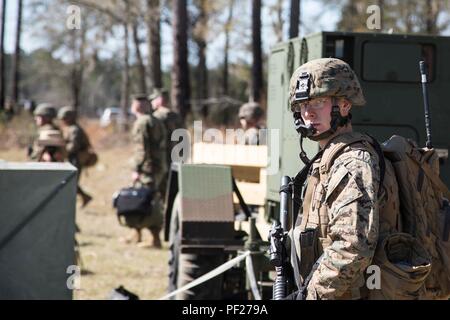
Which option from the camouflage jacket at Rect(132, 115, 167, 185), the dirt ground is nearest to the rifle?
the dirt ground

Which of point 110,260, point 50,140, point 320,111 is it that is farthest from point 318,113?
point 50,140

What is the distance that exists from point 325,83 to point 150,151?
7.54 m

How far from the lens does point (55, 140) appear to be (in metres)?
10.7

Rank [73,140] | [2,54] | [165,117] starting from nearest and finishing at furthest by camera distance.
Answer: [165,117] → [73,140] → [2,54]

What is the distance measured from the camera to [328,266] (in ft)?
11.5

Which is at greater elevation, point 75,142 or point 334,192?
point 334,192

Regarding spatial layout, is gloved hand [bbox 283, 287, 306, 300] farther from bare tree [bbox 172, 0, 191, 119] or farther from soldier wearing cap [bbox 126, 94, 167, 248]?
bare tree [bbox 172, 0, 191, 119]

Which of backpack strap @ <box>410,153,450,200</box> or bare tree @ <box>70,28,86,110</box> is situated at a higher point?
bare tree @ <box>70,28,86,110</box>

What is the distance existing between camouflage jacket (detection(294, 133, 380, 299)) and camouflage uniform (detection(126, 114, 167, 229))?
7332 mm

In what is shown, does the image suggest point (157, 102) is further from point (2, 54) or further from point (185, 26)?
point (2, 54)

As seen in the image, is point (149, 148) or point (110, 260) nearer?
point (110, 260)

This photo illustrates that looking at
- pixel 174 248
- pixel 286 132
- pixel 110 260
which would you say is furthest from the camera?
pixel 110 260

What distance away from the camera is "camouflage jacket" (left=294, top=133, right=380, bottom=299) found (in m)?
3.47

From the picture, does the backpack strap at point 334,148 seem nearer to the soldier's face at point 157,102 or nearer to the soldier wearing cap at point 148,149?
the soldier wearing cap at point 148,149
